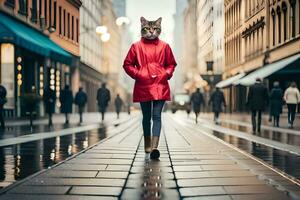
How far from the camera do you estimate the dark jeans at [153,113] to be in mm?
9102

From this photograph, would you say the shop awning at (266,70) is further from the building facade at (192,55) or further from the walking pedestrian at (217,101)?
the building facade at (192,55)

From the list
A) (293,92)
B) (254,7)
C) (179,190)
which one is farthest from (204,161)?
(254,7)

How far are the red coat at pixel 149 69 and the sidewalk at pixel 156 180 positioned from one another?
0.93m

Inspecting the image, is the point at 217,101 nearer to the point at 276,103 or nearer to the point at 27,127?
the point at 276,103

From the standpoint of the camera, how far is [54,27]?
3462cm

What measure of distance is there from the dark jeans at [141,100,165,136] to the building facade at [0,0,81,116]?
15034 mm

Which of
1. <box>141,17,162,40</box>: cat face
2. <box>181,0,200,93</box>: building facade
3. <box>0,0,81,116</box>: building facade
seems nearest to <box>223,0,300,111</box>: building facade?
<box>181,0,200,93</box>: building facade

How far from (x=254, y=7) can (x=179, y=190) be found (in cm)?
2248

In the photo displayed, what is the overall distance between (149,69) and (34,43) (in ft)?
60.8

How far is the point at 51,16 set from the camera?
3497 centimetres

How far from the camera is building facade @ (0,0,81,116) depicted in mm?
26925

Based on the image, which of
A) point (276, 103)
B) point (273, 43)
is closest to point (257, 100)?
point (276, 103)

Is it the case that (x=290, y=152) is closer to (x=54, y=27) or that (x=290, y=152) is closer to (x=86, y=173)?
(x=86, y=173)

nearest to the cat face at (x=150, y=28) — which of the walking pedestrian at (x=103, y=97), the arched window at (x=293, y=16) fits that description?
the walking pedestrian at (x=103, y=97)
